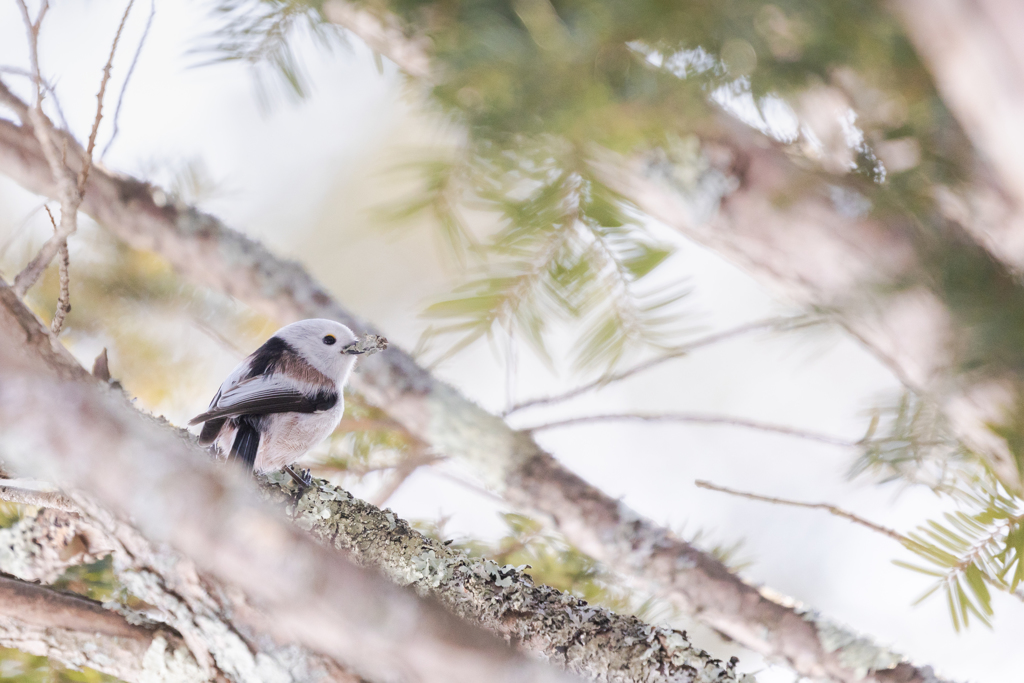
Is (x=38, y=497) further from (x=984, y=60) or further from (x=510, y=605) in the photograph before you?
(x=984, y=60)

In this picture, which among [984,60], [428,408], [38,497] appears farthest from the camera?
[428,408]

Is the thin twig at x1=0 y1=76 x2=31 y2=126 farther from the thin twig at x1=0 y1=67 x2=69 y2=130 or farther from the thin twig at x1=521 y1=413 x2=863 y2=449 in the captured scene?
the thin twig at x1=521 y1=413 x2=863 y2=449

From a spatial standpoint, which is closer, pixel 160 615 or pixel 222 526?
pixel 222 526

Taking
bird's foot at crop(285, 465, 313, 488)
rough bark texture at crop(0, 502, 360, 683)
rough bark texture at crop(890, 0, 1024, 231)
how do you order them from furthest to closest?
1. bird's foot at crop(285, 465, 313, 488)
2. rough bark texture at crop(0, 502, 360, 683)
3. rough bark texture at crop(890, 0, 1024, 231)

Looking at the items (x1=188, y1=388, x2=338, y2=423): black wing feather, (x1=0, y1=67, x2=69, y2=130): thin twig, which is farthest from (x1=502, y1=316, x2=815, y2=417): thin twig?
(x1=0, y1=67, x2=69, y2=130): thin twig

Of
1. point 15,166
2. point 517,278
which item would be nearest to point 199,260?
point 15,166

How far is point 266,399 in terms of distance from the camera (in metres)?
0.42

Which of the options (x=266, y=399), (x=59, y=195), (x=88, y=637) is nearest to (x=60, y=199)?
(x=59, y=195)

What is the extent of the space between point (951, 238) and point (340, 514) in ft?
1.34

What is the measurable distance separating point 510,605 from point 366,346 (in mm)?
207

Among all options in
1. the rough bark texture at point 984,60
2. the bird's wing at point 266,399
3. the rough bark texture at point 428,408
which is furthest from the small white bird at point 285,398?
the rough bark texture at point 984,60

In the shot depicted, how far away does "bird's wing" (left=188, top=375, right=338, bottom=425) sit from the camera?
41cm

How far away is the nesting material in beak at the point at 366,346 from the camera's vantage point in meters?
0.48

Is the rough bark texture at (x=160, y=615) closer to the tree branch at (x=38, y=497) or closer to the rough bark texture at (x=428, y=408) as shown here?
the tree branch at (x=38, y=497)
